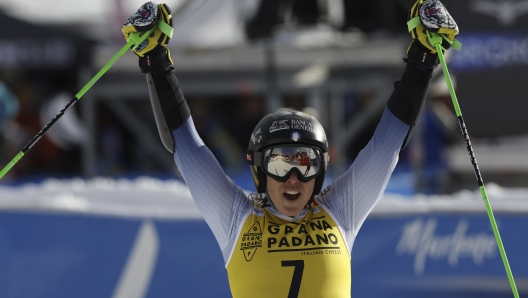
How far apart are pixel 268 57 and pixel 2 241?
11.6 ft

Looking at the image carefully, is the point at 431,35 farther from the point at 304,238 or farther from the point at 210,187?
the point at 210,187


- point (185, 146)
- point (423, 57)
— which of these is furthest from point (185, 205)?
point (423, 57)

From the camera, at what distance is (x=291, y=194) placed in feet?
11.0

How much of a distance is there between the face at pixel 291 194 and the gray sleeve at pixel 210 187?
0.53 ft

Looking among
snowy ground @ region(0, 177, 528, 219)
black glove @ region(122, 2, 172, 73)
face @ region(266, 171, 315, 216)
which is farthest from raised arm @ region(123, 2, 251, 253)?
snowy ground @ region(0, 177, 528, 219)

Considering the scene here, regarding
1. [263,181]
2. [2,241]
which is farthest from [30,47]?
[263,181]

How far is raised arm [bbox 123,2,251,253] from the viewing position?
3.44m

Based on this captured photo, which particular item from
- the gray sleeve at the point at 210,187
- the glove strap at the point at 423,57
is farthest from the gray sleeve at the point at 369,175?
the gray sleeve at the point at 210,187

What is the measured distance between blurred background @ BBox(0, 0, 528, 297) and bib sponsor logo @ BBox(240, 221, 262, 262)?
3.52 metres

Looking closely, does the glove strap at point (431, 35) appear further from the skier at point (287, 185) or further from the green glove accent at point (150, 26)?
the green glove accent at point (150, 26)

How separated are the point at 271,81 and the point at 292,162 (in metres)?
5.05

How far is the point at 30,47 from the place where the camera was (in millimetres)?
9062

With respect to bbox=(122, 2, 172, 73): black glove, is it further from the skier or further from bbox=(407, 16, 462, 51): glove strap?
bbox=(407, 16, 462, 51): glove strap

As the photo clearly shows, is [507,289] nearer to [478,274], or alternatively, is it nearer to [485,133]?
[478,274]
